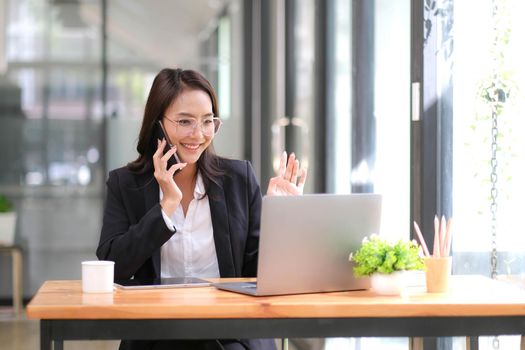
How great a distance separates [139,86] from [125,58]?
25 centimetres

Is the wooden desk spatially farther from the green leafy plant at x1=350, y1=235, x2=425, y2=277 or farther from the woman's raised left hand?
the woman's raised left hand

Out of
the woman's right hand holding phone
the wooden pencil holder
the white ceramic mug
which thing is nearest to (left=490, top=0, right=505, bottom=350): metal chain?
the wooden pencil holder

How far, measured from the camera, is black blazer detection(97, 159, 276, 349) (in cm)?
272

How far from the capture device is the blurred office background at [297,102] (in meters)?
3.03

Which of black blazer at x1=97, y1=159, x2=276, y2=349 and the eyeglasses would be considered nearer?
black blazer at x1=97, y1=159, x2=276, y2=349

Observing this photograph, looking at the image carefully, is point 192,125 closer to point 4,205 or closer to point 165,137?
point 165,137

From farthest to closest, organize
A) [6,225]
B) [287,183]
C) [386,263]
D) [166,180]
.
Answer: [6,225], [287,183], [166,180], [386,263]

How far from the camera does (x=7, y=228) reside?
7348 millimetres

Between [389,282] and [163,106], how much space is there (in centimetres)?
96

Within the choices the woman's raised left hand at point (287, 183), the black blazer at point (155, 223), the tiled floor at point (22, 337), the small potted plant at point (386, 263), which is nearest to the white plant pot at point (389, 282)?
the small potted plant at point (386, 263)

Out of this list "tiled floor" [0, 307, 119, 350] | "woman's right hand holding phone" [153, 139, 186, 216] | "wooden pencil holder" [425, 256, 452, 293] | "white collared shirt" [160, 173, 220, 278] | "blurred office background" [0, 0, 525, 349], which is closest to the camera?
"wooden pencil holder" [425, 256, 452, 293]

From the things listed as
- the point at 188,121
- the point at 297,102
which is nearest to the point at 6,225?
the point at 297,102

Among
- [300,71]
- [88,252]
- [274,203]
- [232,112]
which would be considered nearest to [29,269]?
[88,252]

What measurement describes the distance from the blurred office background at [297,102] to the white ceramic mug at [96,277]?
1.17 metres
